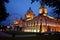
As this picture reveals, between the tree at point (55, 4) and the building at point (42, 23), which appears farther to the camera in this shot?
the building at point (42, 23)

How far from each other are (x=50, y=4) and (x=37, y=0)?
1.94 metres

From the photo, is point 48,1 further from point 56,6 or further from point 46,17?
point 46,17

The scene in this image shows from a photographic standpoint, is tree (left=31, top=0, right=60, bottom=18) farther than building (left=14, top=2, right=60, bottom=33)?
No

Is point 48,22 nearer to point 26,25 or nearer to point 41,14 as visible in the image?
point 41,14

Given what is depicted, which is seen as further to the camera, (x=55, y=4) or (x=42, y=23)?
(x=42, y=23)

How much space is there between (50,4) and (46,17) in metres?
91.3

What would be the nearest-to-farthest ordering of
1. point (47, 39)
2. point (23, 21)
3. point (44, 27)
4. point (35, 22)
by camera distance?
point (47, 39), point (44, 27), point (35, 22), point (23, 21)

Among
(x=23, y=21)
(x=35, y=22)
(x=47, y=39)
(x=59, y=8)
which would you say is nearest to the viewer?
(x=59, y=8)

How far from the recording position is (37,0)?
69.8 ft

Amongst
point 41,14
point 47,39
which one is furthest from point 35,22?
point 47,39

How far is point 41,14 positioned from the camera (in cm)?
11431

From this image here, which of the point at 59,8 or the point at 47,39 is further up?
the point at 59,8

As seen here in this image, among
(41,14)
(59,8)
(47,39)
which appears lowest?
(47,39)

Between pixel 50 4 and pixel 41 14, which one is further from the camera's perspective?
pixel 41 14
